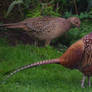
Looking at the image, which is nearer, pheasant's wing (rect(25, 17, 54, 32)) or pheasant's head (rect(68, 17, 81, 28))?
pheasant's wing (rect(25, 17, 54, 32))

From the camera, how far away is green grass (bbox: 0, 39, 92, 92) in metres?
6.12

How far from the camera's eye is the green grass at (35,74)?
6120mm

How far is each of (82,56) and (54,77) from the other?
112 centimetres

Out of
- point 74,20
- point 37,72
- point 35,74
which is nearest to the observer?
point 35,74

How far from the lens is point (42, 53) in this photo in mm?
8781

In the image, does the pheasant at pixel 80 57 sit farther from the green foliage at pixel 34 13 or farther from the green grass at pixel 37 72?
the green foliage at pixel 34 13

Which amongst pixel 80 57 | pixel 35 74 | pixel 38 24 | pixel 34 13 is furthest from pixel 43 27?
pixel 80 57

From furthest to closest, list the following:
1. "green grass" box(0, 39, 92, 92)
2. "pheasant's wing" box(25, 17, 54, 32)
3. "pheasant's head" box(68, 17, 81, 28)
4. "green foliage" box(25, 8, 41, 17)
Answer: "green foliage" box(25, 8, 41, 17), "pheasant's head" box(68, 17, 81, 28), "pheasant's wing" box(25, 17, 54, 32), "green grass" box(0, 39, 92, 92)

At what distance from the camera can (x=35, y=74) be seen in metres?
7.23

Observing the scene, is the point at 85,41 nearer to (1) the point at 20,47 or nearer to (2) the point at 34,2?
(1) the point at 20,47

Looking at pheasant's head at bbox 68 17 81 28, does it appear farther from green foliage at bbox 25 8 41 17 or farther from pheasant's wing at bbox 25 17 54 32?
green foliage at bbox 25 8 41 17

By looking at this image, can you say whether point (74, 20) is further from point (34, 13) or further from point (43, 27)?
point (34, 13)

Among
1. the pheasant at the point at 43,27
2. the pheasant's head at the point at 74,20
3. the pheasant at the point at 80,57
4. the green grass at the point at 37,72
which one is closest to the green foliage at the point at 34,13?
the pheasant at the point at 43,27

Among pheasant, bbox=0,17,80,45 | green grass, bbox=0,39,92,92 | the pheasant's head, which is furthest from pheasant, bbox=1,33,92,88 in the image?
the pheasant's head
